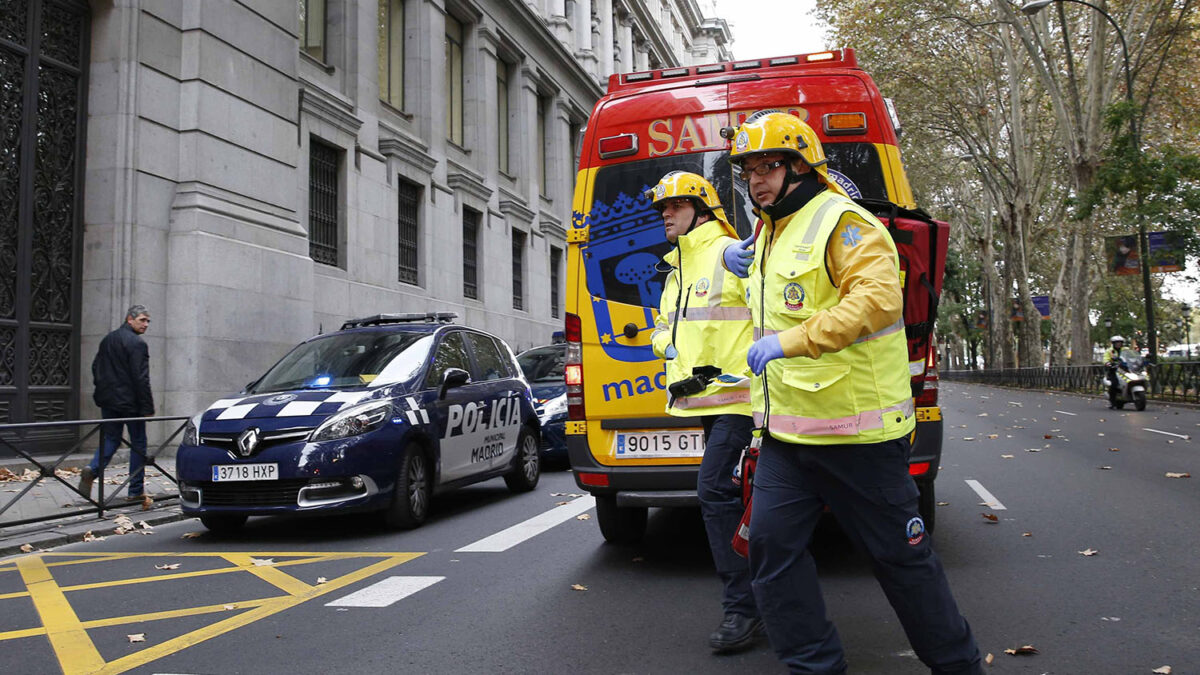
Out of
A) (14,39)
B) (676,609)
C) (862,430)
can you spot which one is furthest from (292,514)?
(14,39)

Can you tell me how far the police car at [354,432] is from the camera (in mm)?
7262

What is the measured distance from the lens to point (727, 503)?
4.40m

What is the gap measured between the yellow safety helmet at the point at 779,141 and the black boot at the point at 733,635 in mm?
1924

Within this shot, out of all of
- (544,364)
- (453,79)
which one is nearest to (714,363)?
(544,364)

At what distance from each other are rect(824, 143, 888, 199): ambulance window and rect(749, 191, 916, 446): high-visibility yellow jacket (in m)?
2.49

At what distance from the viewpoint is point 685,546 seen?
22.6ft

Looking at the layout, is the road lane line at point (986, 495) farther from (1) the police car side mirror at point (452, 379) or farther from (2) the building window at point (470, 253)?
(2) the building window at point (470, 253)

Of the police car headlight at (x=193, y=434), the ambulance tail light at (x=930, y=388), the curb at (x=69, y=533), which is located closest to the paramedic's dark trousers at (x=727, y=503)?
the ambulance tail light at (x=930, y=388)

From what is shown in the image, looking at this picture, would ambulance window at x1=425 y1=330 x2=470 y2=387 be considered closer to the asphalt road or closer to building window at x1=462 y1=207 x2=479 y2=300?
the asphalt road

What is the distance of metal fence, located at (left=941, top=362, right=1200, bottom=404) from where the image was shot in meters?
24.6

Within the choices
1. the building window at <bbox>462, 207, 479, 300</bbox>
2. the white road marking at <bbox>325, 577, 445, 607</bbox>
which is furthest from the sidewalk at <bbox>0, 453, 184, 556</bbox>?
the building window at <bbox>462, 207, 479, 300</bbox>

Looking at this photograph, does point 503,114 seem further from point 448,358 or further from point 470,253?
point 448,358

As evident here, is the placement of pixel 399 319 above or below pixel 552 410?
above

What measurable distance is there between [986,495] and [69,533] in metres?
7.76
